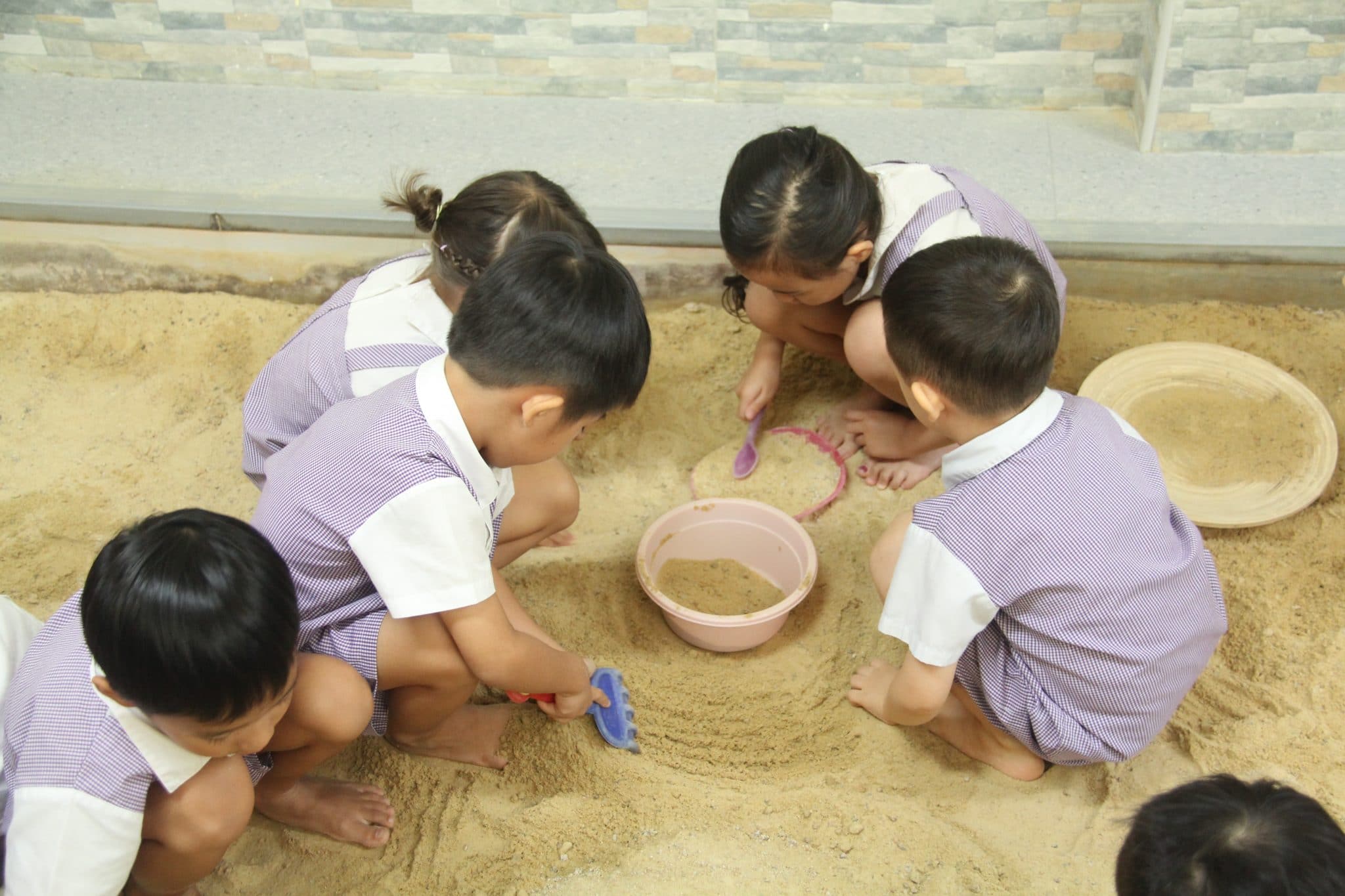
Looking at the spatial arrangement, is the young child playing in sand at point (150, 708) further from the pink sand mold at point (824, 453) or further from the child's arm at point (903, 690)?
the pink sand mold at point (824, 453)

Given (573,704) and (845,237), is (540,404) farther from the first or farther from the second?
(845,237)

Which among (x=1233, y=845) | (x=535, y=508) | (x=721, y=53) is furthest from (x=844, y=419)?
(x=1233, y=845)

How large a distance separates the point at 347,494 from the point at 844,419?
112 centimetres

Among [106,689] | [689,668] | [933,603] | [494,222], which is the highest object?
[494,222]

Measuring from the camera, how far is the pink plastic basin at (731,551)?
5.78ft

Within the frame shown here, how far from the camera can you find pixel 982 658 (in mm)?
1500

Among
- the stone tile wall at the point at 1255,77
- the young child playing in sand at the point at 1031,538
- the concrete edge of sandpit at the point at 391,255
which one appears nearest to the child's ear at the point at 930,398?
the young child playing in sand at the point at 1031,538

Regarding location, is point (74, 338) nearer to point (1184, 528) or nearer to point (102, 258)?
point (102, 258)

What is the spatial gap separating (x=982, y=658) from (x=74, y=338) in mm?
1885

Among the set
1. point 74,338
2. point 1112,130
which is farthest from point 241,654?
point 1112,130

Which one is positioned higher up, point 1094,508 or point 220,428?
point 1094,508

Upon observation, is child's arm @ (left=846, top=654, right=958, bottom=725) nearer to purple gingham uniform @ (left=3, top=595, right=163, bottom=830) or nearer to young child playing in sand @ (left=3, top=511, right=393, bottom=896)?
young child playing in sand @ (left=3, top=511, right=393, bottom=896)

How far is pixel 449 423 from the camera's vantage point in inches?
51.8

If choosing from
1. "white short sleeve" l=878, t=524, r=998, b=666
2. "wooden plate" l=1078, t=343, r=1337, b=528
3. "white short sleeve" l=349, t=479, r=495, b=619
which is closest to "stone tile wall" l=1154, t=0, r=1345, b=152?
"wooden plate" l=1078, t=343, r=1337, b=528
